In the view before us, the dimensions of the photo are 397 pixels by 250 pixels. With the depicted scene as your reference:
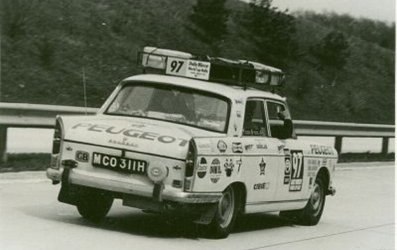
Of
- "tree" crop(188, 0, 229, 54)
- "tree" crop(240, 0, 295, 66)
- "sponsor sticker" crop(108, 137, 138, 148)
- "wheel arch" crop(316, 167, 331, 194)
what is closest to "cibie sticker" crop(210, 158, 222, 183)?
"sponsor sticker" crop(108, 137, 138, 148)

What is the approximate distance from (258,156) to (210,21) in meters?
25.9

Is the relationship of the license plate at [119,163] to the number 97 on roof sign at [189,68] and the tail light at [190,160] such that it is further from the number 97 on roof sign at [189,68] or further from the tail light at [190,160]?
the number 97 on roof sign at [189,68]

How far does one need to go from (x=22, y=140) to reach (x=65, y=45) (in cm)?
1212

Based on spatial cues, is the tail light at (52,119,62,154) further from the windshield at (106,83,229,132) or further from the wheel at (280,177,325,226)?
the wheel at (280,177,325,226)

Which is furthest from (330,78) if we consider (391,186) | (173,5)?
(391,186)

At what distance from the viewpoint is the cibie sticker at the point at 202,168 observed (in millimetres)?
9156

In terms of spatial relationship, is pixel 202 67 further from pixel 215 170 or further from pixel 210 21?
pixel 210 21

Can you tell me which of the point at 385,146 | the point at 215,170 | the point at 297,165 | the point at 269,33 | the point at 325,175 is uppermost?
the point at 269,33

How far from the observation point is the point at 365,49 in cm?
5406

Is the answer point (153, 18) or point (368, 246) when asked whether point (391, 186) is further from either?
point (153, 18)

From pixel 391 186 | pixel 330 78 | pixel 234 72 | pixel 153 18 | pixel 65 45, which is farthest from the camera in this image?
pixel 330 78

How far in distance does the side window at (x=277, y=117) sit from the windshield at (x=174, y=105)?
1.06 m

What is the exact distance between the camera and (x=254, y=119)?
34.9 ft

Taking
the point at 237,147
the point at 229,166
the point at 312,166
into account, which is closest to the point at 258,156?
the point at 237,147
